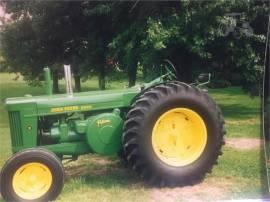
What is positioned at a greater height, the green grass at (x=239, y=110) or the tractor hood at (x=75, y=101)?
the tractor hood at (x=75, y=101)

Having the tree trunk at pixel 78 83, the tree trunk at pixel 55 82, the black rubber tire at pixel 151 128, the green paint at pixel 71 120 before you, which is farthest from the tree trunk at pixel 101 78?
the black rubber tire at pixel 151 128

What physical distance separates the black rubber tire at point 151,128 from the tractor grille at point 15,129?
83cm

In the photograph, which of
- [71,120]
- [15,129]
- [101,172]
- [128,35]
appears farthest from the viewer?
[128,35]

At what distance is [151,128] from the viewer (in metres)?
3.90

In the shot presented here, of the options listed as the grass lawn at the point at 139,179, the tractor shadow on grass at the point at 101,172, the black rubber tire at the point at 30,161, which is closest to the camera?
the black rubber tire at the point at 30,161

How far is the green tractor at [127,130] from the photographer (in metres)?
3.86

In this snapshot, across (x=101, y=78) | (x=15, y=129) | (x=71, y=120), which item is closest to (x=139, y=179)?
(x=71, y=120)

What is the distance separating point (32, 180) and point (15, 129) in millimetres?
464

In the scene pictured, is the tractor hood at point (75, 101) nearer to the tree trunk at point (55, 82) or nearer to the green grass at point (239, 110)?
the tree trunk at point (55, 82)

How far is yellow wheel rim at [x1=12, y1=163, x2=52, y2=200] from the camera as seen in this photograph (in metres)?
3.71

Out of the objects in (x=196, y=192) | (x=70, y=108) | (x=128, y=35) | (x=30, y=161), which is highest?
(x=128, y=35)

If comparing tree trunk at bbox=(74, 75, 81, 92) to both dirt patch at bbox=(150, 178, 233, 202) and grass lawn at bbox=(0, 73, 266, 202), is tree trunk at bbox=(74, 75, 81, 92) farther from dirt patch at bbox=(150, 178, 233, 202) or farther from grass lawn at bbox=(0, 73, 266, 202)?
dirt patch at bbox=(150, 178, 233, 202)

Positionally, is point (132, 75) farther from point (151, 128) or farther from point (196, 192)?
point (196, 192)

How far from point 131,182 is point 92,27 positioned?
5.19 feet
